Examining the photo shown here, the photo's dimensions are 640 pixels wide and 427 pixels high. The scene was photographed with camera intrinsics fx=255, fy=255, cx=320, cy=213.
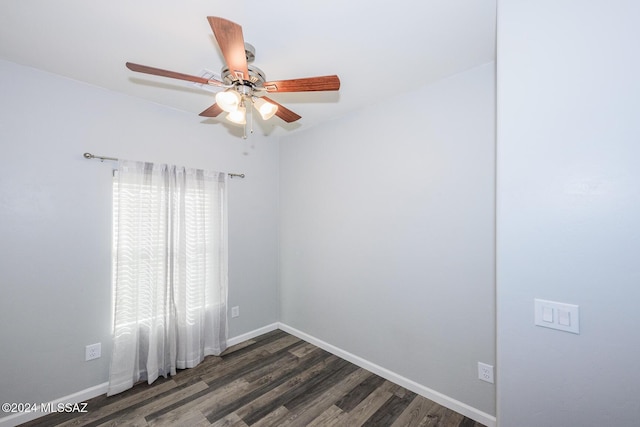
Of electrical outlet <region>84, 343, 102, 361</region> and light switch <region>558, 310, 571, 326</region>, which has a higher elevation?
light switch <region>558, 310, 571, 326</region>

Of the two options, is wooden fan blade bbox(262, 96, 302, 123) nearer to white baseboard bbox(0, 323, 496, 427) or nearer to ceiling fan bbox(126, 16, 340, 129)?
ceiling fan bbox(126, 16, 340, 129)

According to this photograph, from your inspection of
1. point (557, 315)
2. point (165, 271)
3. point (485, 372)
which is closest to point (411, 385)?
point (485, 372)

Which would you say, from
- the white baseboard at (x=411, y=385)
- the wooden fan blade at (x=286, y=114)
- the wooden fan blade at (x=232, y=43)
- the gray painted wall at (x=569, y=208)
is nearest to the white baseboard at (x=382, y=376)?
the white baseboard at (x=411, y=385)

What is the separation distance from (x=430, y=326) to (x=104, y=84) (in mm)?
3410

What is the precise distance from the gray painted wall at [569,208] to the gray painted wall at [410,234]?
29.0 inches

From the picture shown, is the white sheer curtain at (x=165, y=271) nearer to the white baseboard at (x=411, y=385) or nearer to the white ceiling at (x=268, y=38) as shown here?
the white ceiling at (x=268, y=38)

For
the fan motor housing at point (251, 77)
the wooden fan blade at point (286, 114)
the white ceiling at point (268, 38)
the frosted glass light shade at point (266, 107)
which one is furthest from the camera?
the wooden fan blade at point (286, 114)

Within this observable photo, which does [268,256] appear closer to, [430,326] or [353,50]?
[430,326]

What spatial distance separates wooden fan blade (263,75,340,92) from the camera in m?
1.42

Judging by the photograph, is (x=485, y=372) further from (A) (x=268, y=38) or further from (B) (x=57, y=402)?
(B) (x=57, y=402)

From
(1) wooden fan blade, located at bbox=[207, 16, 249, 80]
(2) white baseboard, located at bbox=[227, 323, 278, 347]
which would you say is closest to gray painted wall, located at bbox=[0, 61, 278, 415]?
(2) white baseboard, located at bbox=[227, 323, 278, 347]

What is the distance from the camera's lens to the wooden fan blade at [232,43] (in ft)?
3.45

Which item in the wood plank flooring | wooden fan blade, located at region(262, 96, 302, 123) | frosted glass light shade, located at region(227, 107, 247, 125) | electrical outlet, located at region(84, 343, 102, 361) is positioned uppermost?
wooden fan blade, located at region(262, 96, 302, 123)

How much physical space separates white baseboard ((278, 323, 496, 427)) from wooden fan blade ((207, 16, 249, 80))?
8.76ft
